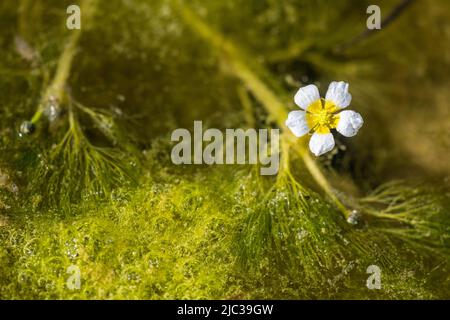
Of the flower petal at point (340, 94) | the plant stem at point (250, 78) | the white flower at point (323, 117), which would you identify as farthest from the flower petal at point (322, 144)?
the plant stem at point (250, 78)

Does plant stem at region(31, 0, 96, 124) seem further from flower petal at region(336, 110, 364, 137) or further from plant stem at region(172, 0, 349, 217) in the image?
flower petal at region(336, 110, 364, 137)

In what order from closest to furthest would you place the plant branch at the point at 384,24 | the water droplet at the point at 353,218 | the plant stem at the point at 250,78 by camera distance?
1. the water droplet at the point at 353,218
2. the plant stem at the point at 250,78
3. the plant branch at the point at 384,24

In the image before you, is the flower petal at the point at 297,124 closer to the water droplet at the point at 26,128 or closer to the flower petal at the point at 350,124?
the flower petal at the point at 350,124

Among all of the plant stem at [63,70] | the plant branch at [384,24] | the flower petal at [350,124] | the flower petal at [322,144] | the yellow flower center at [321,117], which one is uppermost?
the plant branch at [384,24]

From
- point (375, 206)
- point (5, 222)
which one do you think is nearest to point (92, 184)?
point (5, 222)

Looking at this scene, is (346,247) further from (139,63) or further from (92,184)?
(139,63)

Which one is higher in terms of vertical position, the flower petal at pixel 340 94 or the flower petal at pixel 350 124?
the flower petal at pixel 340 94

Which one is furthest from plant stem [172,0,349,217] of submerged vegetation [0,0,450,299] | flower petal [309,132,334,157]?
flower petal [309,132,334,157]
